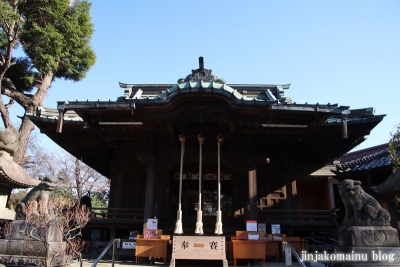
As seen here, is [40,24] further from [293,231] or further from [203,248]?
[293,231]

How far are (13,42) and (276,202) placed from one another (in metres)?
15.3

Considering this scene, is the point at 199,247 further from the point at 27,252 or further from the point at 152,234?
the point at 27,252

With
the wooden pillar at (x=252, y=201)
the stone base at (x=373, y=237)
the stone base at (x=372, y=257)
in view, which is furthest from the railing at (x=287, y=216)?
the stone base at (x=372, y=257)

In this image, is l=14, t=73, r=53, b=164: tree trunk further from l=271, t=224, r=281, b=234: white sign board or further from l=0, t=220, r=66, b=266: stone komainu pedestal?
l=271, t=224, r=281, b=234: white sign board

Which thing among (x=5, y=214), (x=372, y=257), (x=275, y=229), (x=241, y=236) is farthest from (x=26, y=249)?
(x=372, y=257)

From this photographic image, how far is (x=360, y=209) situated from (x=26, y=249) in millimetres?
7035

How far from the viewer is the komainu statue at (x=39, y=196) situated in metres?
6.70

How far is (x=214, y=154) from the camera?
1034 centimetres

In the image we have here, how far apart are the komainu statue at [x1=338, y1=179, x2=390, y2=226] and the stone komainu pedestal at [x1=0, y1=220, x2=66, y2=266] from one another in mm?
6081

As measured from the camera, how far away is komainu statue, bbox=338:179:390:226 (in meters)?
Result: 6.07

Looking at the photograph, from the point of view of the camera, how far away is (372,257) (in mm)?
5758

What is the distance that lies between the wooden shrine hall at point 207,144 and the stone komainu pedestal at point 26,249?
3.17 m

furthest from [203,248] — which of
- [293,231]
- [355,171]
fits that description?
[355,171]

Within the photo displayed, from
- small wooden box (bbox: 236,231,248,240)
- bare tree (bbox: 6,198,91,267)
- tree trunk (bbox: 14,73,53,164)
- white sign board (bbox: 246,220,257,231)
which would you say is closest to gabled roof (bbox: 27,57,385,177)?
white sign board (bbox: 246,220,257,231)
